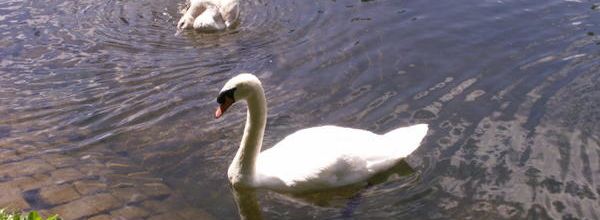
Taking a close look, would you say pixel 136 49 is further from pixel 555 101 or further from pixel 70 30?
pixel 555 101

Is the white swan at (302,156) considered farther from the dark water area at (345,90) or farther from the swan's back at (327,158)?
the dark water area at (345,90)

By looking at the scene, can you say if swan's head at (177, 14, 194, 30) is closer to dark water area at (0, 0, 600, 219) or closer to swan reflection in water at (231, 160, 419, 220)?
dark water area at (0, 0, 600, 219)

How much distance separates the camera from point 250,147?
680 cm

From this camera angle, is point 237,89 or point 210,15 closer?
point 237,89

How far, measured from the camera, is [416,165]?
718cm

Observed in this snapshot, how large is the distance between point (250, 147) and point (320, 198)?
2.53ft

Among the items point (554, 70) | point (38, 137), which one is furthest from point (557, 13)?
point (38, 137)

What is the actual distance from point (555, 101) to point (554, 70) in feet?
2.95

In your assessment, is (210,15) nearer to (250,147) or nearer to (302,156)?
(250,147)

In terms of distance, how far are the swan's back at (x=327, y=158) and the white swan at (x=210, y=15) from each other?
4.52 meters

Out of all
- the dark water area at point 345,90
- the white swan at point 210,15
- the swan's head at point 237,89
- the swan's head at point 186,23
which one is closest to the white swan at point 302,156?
the swan's head at point 237,89

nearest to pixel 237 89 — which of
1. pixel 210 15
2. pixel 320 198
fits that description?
pixel 320 198

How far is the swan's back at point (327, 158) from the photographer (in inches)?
264

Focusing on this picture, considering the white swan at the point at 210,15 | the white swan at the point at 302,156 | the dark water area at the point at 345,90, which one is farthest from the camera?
the white swan at the point at 210,15
